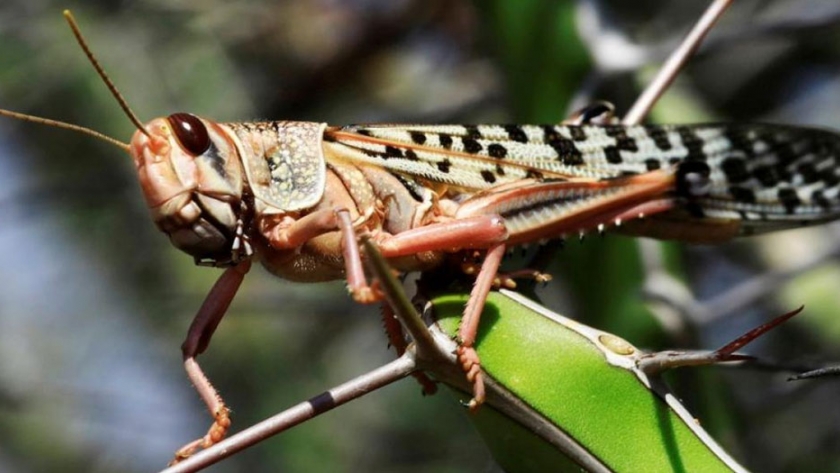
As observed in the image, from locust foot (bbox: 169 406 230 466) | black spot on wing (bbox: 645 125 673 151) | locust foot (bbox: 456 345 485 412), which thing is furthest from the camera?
black spot on wing (bbox: 645 125 673 151)

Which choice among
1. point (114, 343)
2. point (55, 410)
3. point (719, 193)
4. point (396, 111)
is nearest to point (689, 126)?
point (719, 193)

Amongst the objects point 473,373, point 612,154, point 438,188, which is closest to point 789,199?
point 612,154

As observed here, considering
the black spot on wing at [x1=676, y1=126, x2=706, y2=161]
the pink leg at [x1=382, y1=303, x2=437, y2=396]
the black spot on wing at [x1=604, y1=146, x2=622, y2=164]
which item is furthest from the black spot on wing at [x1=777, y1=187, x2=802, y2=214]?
the pink leg at [x1=382, y1=303, x2=437, y2=396]

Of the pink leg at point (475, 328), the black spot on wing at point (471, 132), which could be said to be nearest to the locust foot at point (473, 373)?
the pink leg at point (475, 328)

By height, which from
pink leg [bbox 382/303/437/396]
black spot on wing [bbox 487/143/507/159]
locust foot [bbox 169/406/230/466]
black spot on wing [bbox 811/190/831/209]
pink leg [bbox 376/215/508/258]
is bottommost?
locust foot [bbox 169/406/230/466]

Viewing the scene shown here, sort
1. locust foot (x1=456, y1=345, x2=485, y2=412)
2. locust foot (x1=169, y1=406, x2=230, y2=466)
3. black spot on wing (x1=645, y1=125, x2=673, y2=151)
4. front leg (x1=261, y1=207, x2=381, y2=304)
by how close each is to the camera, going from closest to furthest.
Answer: locust foot (x1=456, y1=345, x2=485, y2=412) < front leg (x1=261, y1=207, x2=381, y2=304) < locust foot (x1=169, y1=406, x2=230, y2=466) < black spot on wing (x1=645, y1=125, x2=673, y2=151)

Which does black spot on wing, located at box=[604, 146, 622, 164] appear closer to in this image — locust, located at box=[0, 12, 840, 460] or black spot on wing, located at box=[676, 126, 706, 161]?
locust, located at box=[0, 12, 840, 460]

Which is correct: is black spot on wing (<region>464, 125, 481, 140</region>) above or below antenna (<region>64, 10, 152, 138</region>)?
above
